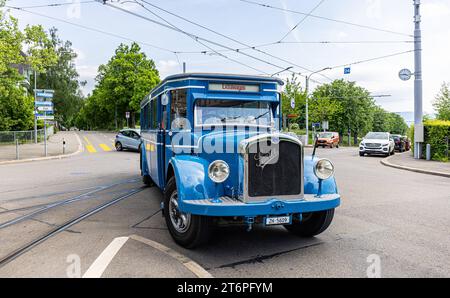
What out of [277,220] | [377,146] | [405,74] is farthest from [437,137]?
[277,220]

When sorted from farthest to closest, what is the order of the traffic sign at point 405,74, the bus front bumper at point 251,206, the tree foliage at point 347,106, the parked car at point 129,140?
the tree foliage at point 347,106 → the parked car at point 129,140 → the traffic sign at point 405,74 → the bus front bumper at point 251,206

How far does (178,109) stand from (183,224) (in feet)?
6.51

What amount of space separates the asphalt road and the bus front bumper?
0.58m

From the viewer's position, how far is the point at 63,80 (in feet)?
204

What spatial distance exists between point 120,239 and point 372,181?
9017mm

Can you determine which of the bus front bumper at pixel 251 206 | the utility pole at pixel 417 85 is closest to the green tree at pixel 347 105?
the utility pole at pixel 417 85

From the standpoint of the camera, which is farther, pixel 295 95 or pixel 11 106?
pixel 295 95

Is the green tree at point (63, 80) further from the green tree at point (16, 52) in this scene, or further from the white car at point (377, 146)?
the white car at point (377, 146)

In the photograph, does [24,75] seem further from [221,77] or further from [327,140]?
[221,77]

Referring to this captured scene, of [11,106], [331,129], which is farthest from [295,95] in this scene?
[11,106]

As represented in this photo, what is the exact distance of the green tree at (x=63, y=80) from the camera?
6125 centimetres

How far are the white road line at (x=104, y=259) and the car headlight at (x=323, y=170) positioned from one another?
2.81m
